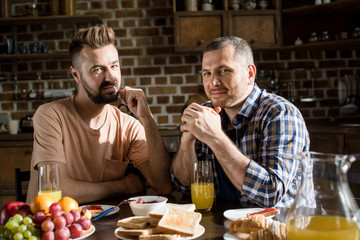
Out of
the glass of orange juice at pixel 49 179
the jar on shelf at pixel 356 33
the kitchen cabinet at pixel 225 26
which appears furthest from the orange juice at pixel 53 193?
the jar on shelf at pixel 356 33

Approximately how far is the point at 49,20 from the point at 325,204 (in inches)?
125

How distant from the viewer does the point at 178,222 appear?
105 cm

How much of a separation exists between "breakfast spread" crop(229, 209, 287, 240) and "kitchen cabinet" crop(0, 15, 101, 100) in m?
2.73

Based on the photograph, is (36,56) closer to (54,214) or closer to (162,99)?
(162,99)

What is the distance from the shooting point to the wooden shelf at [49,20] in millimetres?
3367

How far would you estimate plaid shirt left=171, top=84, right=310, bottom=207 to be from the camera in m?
1.39

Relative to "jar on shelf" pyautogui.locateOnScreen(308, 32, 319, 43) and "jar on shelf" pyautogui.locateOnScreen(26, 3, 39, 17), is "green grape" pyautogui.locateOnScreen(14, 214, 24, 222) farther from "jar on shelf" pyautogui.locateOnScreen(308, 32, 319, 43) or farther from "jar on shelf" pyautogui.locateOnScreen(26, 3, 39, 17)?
"jar on shelf" pyautogui.locateOnScreen(308, 32, 319, 43)

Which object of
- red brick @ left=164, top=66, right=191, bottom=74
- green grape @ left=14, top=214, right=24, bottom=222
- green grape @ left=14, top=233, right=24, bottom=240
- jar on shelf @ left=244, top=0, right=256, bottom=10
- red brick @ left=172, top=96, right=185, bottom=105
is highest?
jar on shelf @ left=244, top=0, right=256, bottom=10

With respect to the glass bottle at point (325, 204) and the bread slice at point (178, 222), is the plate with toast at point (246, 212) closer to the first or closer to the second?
the bread slice at point (178, 222)

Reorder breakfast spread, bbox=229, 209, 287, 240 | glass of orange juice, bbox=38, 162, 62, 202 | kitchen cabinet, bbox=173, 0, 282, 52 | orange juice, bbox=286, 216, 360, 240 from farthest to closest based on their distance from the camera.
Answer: kitchen cabinet, bbox=173, 0, 282, 52 < glass of orange juice, bbox=38, 162, 62, 202 < breakfast spread, bbox=229, 209, 287, 240 < orange juice, bbox=286, 216, 360, 240

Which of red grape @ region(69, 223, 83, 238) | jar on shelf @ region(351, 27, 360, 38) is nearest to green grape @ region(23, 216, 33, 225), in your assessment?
red grape @ region(69, 223, 83, 238)

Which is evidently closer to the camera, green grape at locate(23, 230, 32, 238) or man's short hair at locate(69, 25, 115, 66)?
green grape at locate(23, 230, 32, 238)

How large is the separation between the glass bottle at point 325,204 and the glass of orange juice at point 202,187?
0.53 meters

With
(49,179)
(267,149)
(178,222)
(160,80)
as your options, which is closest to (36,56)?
(160,80)
